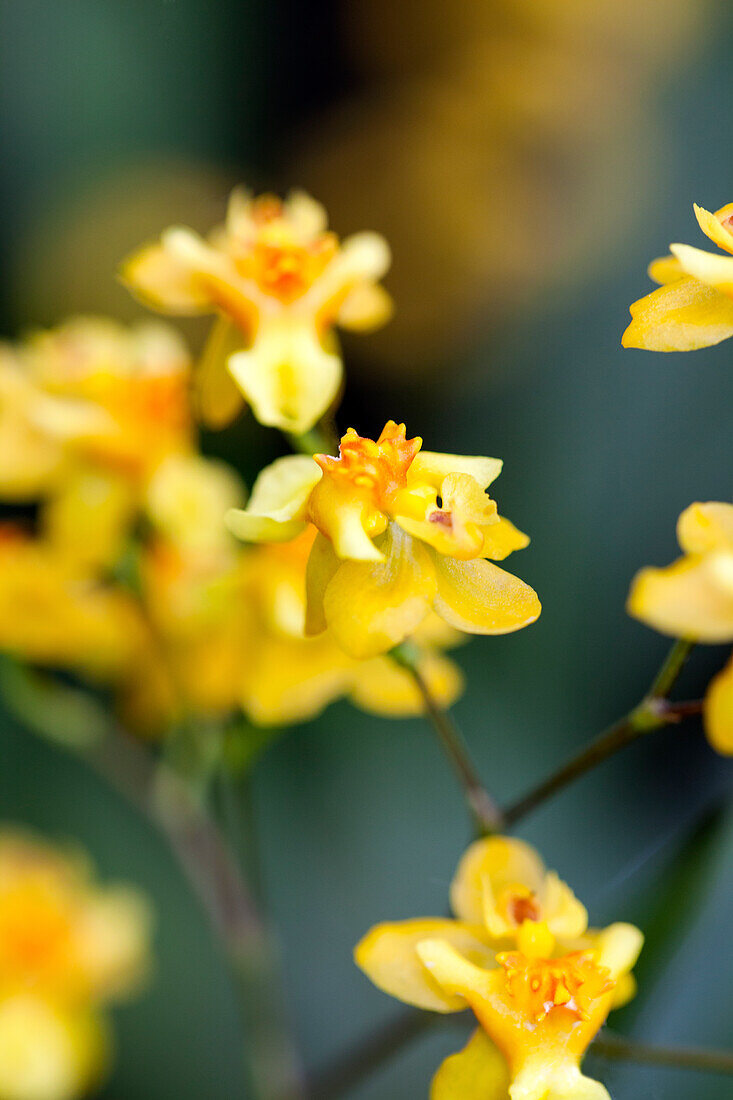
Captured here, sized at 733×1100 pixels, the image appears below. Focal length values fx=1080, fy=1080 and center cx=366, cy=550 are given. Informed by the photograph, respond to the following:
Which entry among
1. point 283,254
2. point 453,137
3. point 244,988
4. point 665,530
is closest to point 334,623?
point 283,254

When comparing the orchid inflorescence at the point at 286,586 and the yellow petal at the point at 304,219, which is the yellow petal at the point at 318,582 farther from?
the yellow petal at the point at 304,219

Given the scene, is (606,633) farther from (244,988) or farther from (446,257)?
(446,257)

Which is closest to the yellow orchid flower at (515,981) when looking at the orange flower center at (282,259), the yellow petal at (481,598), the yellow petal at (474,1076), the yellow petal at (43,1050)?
the yellow petal at (474,1076)

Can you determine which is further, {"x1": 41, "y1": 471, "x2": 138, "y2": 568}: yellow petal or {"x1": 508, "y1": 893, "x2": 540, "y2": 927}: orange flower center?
{"x1": 41, "y1": 471, "x2": 138, "y2": 568}: yellow petal

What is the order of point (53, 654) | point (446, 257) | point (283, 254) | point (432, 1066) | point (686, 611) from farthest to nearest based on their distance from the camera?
1. point (446, 257)
2. point (432, 1066)
3. point (53, 654)
4. point (283, 254)
5. point (686, 611)

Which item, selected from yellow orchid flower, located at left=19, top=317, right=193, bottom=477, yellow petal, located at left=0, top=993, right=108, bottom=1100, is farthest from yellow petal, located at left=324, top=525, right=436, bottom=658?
yellow petal, located at left=0, top=993, right=108, bottom=1100

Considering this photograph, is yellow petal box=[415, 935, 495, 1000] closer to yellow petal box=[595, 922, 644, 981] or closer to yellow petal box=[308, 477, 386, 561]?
yellow petal box=[595, 922, 644, 981]
